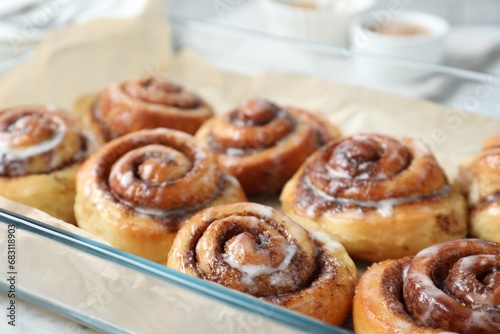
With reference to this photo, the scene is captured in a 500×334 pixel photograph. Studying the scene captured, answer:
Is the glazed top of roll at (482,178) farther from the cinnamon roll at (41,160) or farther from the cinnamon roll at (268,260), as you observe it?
the cinnamon roll at (41,160)

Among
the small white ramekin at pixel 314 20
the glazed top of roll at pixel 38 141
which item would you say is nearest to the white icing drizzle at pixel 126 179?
the glazed top of roll at pixel 38 141

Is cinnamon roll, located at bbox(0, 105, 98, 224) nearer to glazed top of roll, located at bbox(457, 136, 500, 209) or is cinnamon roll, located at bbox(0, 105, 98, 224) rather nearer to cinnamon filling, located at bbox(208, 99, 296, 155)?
cinnamon filling, located at bbox(208, 99, 296, 155)

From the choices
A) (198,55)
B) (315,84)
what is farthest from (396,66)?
(198,55)

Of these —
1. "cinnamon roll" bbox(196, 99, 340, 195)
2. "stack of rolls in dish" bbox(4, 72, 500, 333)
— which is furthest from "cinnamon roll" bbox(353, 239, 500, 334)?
"cinnamon roll" bbox(196, 99, 340, 195)

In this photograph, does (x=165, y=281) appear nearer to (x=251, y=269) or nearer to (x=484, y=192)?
A: (x=251, y=269)

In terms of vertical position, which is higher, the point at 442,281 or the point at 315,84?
the point at 442,281

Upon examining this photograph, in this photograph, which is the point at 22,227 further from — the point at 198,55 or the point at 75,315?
the point at 198,55

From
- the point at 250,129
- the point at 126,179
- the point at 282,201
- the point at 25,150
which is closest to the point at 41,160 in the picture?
the point at 25,150
